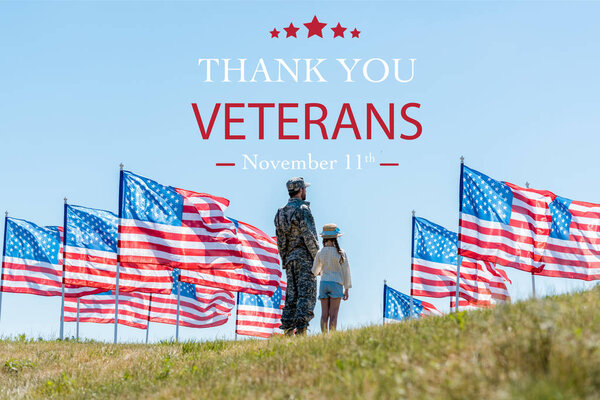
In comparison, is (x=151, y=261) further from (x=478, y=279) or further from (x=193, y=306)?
(x=193, y=306)

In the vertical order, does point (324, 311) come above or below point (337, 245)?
below

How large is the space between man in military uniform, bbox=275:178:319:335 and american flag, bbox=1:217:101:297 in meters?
18.9

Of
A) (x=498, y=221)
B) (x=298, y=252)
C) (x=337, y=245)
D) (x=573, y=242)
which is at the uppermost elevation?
(x=498, y=221)

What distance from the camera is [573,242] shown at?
24.4 m

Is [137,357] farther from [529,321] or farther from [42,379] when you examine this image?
[529,321]

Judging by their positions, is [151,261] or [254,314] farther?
[254,314]

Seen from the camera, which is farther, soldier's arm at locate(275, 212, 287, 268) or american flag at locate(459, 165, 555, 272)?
american flag at locate(459, 165, 555, 272)

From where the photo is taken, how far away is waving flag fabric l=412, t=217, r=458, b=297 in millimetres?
27344

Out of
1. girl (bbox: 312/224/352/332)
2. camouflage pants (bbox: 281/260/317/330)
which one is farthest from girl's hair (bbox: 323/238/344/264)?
camouflage pants (bbox: 281/260/317/330)

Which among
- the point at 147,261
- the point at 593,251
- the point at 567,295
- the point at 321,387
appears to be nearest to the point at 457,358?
the point at 321,387

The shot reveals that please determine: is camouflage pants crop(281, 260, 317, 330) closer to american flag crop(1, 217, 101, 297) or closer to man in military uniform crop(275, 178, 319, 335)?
man in military uniform crop(275, 178, 319, 335)

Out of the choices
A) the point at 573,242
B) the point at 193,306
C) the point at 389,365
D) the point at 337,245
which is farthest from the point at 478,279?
the point at 389,365

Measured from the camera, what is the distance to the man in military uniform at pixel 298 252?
11992 mm

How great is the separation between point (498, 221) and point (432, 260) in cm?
588
